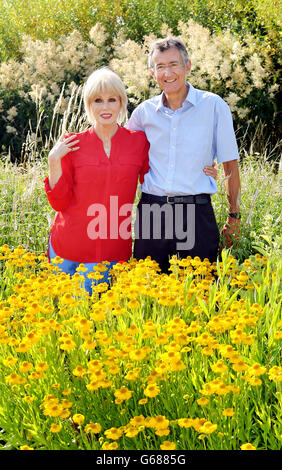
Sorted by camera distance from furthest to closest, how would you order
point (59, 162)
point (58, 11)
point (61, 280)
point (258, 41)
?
point (58, 11), point (258, 41), point (59, 162), point (61, 280)

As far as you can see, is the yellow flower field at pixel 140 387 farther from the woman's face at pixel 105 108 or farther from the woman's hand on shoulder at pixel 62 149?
the woman's face at pixel 105 108

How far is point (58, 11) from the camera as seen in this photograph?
10766mm

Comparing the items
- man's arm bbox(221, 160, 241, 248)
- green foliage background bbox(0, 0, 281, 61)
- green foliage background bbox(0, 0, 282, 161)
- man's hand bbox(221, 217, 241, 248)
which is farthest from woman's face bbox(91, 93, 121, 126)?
green foliage background bbox(0, 0, 281, 61)

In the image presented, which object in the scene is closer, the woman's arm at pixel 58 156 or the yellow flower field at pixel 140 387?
the yellow flower field at pixel 140 387

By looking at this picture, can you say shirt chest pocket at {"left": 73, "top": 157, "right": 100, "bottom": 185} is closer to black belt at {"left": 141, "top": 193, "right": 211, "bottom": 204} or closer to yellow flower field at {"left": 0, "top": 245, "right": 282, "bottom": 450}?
black belt at {"left": 141, "top": 193, "right": 211, "bottom": 204}

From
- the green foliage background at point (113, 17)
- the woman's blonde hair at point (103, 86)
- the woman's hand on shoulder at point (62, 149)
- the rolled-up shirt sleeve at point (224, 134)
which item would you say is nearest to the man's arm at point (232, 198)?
the rolled-up shirt sleeve at point (224, 134)

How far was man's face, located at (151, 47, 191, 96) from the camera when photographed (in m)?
3.46

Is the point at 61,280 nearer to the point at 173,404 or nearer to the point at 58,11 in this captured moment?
the point at 173,404

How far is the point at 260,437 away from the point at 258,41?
7687 millimetres

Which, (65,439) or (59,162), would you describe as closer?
(65,439)

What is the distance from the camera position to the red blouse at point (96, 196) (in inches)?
138

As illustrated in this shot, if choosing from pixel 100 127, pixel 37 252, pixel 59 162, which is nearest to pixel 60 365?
pixel 59 162

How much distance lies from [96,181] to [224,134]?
0.91 meters

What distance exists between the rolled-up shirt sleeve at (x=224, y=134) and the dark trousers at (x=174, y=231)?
A: 342 mm
